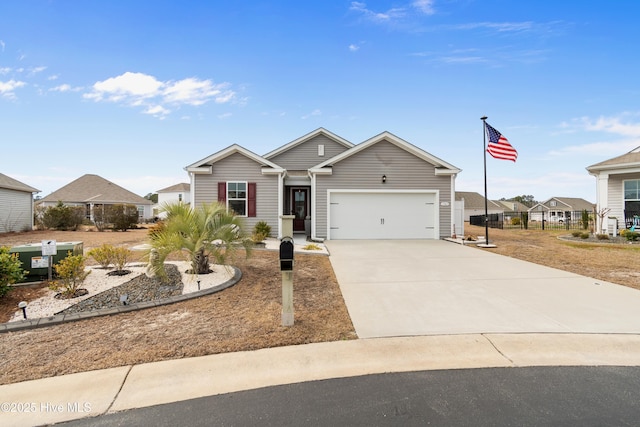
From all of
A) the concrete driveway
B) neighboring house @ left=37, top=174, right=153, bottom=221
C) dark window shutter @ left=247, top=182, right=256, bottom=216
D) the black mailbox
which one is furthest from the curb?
neighboring house @ left=37, top=174, right=153, bottom=221

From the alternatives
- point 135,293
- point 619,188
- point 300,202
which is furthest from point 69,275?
point 619,188

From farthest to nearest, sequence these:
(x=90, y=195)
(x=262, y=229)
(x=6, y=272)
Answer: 1. (x=90, y=195)
2. (x=262, y=229)
3. (x=6, y=272)

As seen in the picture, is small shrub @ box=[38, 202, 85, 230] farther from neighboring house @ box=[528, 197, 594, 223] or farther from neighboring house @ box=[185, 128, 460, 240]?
neighboring house @ box=[528, 197, 594, 223]

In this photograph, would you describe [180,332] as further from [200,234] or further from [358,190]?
[358,190]

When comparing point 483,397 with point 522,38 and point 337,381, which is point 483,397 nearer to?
point 337,381

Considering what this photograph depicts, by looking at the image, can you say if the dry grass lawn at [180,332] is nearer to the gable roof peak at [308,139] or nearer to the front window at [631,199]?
the gable roof peak at [308,139]

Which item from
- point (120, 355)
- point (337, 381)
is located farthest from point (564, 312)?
point (120, 355)

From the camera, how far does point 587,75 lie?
12.8m

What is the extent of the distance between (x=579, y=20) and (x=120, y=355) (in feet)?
52.8

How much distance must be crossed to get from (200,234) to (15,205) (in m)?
19.7

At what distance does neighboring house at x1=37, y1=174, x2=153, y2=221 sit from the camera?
90.4 ft

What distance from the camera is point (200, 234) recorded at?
618cm

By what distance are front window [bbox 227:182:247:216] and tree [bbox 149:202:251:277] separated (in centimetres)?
689

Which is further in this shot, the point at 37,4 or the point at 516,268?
the point at 37,4
